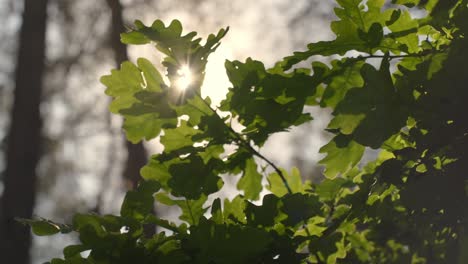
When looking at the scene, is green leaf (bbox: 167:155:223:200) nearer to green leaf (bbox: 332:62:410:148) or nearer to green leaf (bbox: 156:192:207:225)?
green leaf (bbox: 156:192:207:225)

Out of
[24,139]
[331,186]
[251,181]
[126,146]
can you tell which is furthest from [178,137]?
[126,146]

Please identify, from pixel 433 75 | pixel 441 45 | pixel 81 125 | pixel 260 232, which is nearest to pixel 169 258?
pixel 260 232

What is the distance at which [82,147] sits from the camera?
6809 millimetres

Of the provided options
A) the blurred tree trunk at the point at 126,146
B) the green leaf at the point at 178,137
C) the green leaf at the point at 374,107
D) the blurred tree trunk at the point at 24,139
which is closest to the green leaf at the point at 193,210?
the green leaf at the point at 178,137

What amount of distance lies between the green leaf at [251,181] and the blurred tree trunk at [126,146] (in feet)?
16.9

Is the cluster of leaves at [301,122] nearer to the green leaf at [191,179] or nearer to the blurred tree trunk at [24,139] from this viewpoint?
the green leaf at [191,179]

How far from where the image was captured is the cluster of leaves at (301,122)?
773 millimetres

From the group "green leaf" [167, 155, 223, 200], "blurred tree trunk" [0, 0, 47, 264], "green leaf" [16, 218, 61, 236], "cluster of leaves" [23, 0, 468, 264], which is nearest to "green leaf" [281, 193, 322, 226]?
"cluster of leaves" [23, 0, 468, 264]

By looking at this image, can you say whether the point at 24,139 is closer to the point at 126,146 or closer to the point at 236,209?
the point at 126,146

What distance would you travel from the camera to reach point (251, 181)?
3.56 feet

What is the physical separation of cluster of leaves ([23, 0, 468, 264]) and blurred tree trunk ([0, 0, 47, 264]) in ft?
15.6

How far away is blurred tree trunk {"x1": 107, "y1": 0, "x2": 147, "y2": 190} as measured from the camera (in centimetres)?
620

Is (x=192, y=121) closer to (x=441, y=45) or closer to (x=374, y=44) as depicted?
(x=374, y=44)

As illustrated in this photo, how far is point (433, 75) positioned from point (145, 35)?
1.64ft
